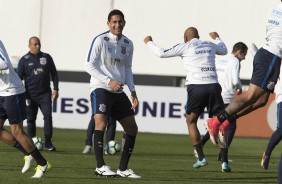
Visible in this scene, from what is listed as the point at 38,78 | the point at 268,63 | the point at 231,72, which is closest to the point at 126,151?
the point at 268,63

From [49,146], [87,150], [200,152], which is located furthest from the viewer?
[49,146]

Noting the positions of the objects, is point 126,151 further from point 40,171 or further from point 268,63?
point 268,63

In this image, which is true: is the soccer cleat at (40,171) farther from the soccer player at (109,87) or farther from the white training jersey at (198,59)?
the white training jersey at (198,59)

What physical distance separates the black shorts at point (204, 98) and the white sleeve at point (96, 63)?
229 cm

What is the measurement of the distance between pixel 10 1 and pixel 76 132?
844cm

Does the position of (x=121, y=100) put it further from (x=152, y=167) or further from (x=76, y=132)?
(x=76, y=132)

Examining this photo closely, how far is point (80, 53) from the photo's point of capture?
110 feet

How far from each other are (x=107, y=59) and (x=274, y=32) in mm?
2465

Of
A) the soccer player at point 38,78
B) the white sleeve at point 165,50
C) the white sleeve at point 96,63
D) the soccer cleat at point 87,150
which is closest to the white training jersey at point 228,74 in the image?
the white sleeve at point 165,50

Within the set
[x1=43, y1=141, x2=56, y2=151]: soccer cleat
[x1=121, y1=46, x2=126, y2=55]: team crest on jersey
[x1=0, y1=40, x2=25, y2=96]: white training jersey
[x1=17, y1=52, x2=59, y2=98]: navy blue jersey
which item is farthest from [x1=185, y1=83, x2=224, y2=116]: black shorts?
[x1=17, y1=52, x2=59, y2=98]: navy blue jersey

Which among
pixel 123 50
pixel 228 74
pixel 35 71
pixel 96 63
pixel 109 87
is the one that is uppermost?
pixel 123 50

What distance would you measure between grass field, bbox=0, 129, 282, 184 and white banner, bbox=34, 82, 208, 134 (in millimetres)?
2930

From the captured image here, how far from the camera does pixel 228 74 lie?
17797 millimetres

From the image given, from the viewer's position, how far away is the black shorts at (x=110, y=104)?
1371 cm
